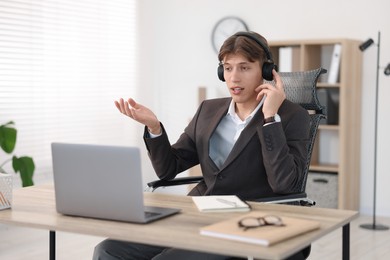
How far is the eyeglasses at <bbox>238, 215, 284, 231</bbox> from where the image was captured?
1.61m

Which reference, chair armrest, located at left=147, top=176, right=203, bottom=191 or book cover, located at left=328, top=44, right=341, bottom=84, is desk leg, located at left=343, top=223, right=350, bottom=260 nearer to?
chair armrest, located at left=147, top=176, right=203, bottom=191

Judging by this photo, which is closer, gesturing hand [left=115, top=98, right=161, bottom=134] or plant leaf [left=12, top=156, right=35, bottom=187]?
gesturing hand [left=115, top=98, right=161, bottom=134]

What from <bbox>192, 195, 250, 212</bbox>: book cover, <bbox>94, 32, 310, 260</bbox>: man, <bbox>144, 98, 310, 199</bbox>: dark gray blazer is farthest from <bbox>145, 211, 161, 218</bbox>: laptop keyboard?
<bbox>144, 98, 310, 199</bbox>: dark gray blazer

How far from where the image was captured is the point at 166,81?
19.9 feet

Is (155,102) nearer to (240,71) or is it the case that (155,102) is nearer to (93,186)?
(240,71)

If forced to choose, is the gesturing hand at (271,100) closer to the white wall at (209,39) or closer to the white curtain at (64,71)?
the white curtain at (64,71)

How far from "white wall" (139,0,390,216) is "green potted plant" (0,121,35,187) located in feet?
6.07

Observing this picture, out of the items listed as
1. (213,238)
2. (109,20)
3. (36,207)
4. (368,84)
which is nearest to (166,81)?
(109,20)

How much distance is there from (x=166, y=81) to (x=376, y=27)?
6.53 feet

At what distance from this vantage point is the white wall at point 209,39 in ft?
16.7

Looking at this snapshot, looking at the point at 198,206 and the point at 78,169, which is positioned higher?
the point at 78,169

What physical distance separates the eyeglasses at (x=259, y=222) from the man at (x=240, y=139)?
1.93ft

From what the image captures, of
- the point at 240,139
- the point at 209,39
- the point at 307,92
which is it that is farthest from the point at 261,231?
the point at 209,39

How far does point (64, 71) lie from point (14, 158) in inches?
41.4
